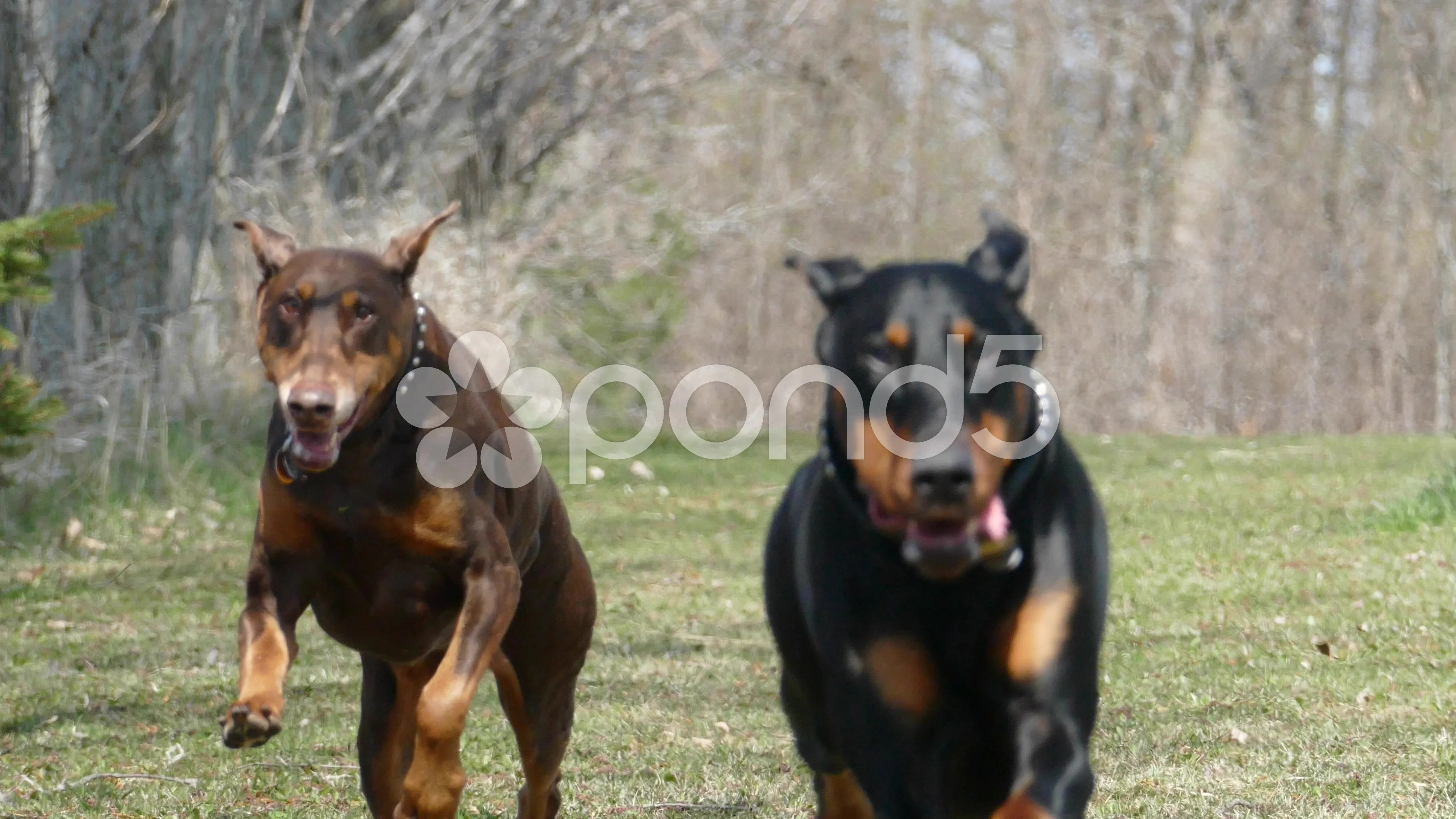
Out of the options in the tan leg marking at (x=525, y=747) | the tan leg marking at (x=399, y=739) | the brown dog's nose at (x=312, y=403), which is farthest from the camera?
the tan leg marking at (x=525, y=747)

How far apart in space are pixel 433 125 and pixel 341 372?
15.4 m

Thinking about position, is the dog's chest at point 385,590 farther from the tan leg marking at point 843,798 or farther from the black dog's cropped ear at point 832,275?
the black dog's cropped ear at point 832,275

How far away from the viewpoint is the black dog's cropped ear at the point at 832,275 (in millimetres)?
3764

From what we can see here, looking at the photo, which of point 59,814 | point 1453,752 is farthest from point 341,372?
point 1453,752

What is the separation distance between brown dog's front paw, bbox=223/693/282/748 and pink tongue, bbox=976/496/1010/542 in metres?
1.67

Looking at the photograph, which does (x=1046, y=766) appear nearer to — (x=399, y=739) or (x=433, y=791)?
(x=433, y=791)

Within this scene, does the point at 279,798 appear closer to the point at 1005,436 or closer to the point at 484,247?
the point at 1005,436

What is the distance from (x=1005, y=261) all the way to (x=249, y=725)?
6.17ft

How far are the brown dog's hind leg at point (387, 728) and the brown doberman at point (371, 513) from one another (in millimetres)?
40

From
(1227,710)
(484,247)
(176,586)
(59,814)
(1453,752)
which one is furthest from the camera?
(484,247)

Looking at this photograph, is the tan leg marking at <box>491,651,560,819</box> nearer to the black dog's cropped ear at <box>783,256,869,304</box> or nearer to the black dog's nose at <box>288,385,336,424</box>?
the black dog's nose at <box>288,385,336,424</box>

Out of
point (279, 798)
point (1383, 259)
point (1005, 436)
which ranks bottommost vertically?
point (279, 798)

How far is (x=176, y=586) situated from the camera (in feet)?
34.1

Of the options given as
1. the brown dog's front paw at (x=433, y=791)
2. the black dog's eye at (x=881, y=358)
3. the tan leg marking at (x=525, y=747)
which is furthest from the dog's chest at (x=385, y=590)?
the black dog's eye at (x=881, y=358)
